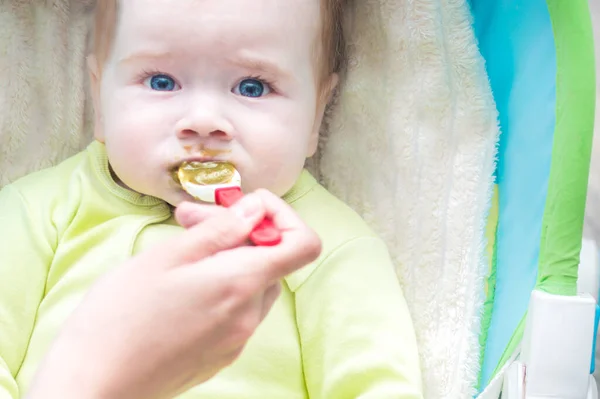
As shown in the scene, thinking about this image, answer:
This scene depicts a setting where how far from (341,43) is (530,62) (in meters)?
0.29

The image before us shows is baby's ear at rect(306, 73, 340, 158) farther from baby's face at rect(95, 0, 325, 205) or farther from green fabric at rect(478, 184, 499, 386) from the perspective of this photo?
green fabric at rect(478, 184, 499, 386)

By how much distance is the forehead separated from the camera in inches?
41.6

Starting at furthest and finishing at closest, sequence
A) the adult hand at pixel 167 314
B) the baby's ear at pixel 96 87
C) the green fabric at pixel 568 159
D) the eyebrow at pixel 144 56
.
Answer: the baby's ear at pixel 96 87
the eyebrow at pixel 144 56
the green fabric at pixel 568 159
the adult hand at pixel 167 314

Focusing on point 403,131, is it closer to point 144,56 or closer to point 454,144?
point 454,144

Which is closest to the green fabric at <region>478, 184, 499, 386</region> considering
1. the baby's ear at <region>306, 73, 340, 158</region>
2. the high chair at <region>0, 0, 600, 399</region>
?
the high chair at <region>0, 0, 600, 399</region>

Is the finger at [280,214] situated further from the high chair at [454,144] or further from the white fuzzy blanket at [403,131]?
the white fuzzy blanket at [403,131]

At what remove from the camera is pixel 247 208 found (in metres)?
0.78

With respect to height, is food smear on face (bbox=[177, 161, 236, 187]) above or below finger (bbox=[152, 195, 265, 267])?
below

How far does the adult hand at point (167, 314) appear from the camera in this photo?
73 centimetres

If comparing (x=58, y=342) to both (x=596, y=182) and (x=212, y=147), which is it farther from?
(x=596, y=182)

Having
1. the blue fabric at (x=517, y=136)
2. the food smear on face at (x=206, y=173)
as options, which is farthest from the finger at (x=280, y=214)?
the blue fabric at (x=517, y=136)

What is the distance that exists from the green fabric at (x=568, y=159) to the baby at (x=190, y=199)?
197mm

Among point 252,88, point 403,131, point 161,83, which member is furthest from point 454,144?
point 161,83

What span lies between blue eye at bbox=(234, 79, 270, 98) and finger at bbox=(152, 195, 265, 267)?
35cm
